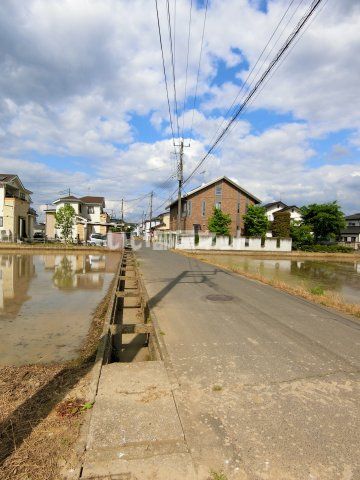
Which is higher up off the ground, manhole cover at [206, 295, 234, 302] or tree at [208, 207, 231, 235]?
tree at [208, 207, 231, 235]

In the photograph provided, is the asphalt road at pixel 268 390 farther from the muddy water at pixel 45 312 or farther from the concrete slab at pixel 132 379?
the muddy water at pixel 45 312

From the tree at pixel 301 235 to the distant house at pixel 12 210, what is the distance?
33962 mm

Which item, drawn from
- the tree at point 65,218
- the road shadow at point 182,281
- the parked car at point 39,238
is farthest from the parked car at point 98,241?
the road shadow at point 182,281

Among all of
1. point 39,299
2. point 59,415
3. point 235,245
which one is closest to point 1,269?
point 39,299

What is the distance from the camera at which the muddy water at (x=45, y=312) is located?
6057 millimetres

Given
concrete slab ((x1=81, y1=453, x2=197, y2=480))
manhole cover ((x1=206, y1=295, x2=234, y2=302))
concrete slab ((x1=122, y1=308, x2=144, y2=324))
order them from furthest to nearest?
manhole cover ((x1=206, y1=295, x2=234, y2=302)) → concrete slab ((x1=122, y1=308, x2=144, y2=324)) → concrete slab ((x1=81, y1=453, x2=197, y2=480))

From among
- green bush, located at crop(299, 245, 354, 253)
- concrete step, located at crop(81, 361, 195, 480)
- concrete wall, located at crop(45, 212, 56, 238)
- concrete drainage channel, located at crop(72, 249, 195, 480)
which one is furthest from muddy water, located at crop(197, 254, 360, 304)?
concrete wall, located at crop(45, 212, 56, 238)

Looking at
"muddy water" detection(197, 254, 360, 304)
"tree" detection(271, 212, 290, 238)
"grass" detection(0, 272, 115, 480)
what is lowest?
"muddy water" detection(197, 254, 360, 304)

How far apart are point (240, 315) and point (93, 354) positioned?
3.41m

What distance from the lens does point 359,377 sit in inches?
165

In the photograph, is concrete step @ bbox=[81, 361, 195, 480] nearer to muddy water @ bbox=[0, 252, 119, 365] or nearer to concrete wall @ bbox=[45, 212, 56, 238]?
muddy water @ bbox=[0, 252, 119, 365]

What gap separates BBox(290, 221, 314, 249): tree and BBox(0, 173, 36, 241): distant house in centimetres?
3396

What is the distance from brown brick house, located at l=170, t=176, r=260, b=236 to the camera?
43.8 metres

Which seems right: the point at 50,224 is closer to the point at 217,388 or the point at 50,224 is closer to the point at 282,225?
the point at 282,225
